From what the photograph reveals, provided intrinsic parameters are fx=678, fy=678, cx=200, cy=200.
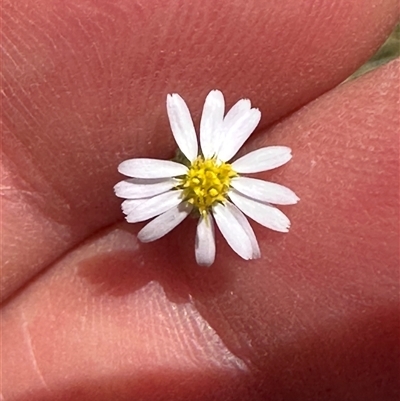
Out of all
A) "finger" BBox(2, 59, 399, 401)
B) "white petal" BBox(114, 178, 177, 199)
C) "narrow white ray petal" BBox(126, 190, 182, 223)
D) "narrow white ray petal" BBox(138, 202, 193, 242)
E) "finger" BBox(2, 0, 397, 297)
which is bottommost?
"finger" BBox(2, 59, 399, 401)

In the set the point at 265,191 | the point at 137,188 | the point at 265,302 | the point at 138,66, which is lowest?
the point at 265,302

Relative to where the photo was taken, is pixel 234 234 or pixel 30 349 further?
pixel 30 349

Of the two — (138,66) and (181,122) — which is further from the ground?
(138,66)

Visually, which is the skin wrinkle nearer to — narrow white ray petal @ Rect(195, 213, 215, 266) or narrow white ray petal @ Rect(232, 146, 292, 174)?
narrow white ray petal @ Rect(195, 213, 215, 266)

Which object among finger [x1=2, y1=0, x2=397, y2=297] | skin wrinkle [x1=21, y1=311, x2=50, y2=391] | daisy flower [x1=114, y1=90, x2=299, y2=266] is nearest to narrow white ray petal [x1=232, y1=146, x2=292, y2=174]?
daisy flower [x1=114, y1=90, x2=299, y2=266]

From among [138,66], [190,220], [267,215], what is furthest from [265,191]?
[138,66]

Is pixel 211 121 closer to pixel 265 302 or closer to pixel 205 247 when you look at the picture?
pixel 205 247

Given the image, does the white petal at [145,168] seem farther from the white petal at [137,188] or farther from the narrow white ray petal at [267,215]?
the narrow white ray petal at [267,215]

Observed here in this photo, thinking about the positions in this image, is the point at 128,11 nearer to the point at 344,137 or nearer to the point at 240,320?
the point at 344,137
